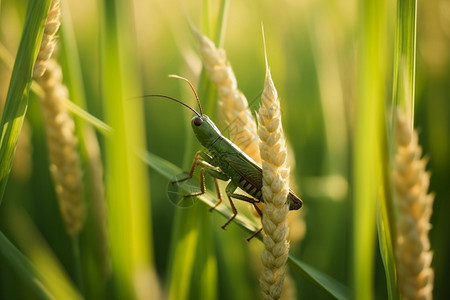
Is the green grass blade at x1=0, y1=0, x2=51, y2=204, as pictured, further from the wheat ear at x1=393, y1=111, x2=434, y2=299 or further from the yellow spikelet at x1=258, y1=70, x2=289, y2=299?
the wheat ear at x1=393, y1=111, x2=434, y2=299

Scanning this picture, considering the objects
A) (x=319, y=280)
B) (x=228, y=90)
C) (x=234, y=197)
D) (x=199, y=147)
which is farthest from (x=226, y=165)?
(x=319, y=280)

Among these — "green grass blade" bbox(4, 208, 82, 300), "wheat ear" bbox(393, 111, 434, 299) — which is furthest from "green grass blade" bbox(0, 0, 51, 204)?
"wheat ear" bbox(393, 111, 434, 299)

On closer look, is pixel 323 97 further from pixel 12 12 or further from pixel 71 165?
pixel 12 12

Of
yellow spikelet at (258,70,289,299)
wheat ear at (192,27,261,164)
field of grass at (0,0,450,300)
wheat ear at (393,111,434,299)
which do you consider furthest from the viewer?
wheat ear at (192,27,261,164)

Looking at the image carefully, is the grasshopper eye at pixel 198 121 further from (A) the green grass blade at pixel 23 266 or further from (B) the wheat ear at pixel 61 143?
(A) the green grass blade at pixel 23 266

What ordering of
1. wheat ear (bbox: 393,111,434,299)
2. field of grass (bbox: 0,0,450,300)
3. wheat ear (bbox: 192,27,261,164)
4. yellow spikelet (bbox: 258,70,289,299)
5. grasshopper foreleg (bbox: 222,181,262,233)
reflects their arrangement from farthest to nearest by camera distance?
grasshopper foreleg (bbox: 222,181,262,233) → wheat ear (bbox: 192,27,261,164) → field of grass (bbox: 0,0,450,300) → yellow spikelet (bbox: 258,70,289,299) → wheat ear (bbox: 393,111,434,299)

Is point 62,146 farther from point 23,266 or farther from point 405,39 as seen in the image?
point 405,39

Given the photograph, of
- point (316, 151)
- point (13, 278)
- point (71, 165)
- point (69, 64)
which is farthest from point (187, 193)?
point (316, 151)

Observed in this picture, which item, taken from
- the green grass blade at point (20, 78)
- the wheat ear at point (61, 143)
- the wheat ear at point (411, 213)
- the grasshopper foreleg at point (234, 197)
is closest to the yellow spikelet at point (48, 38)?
the green grass blade at point (20, 78)
